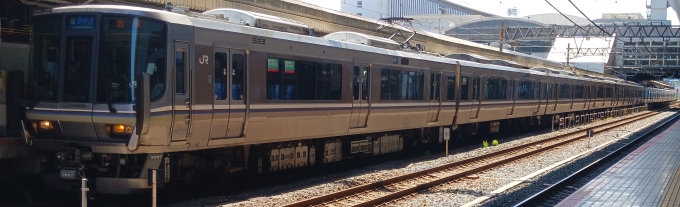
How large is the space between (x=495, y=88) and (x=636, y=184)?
1051cm

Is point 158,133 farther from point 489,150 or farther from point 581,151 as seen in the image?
point 581,151

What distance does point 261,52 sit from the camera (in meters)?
11.7

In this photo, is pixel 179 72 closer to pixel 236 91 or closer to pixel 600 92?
pixel 236 91

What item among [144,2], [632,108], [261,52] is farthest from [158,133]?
[632,108]

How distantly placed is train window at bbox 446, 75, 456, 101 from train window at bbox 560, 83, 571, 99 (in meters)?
14.5

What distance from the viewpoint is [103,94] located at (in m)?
9.68

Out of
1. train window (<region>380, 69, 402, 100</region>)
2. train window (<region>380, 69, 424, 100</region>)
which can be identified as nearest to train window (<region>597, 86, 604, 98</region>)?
train window (<region>380, 69, 424, 100</region>)

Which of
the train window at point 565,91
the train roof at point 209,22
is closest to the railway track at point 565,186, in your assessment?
the train roof at point 209,22

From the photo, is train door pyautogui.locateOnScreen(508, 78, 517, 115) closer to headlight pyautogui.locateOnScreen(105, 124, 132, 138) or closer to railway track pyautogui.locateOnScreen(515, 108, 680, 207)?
railway track pyautogui.locateOnScreen(515, 108, 680, 207)

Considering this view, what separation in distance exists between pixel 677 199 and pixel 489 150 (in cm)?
957

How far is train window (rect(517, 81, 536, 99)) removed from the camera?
26.7 metres

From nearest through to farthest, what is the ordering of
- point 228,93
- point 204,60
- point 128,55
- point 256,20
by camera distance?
point 128,55 → point 204,60 → point 228,93 → point 256,20

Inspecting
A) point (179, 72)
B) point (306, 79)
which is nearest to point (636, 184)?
point (306, 79)

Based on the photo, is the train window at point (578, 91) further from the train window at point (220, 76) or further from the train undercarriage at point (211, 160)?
the train window at point (220, 76)
